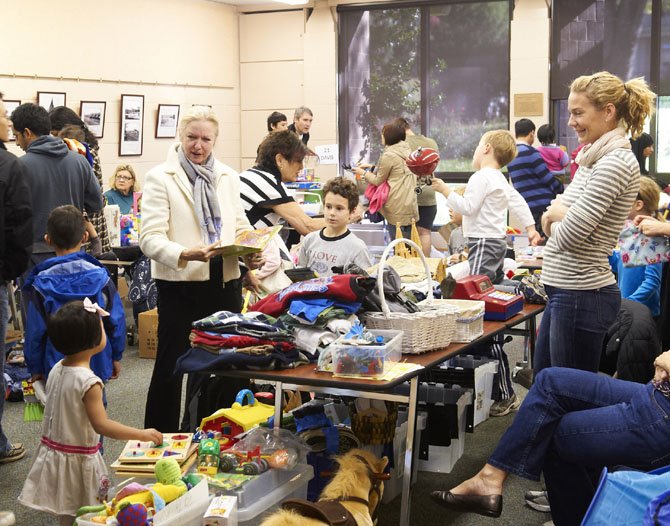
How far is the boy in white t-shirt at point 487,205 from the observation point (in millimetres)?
4953

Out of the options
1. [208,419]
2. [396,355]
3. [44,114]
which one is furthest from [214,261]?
[44,114]

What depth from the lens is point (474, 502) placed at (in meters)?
2.89

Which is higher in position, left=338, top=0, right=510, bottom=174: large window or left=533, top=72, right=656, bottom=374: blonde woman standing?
left=338, top=0, right=510, bottom=174: large window

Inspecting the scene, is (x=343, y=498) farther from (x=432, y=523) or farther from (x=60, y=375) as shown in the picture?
(x=60, y=375)

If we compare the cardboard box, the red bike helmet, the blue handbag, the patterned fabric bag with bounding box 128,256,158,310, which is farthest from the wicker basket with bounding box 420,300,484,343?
the patterned fabric bag with bounding box 128,256,158,310

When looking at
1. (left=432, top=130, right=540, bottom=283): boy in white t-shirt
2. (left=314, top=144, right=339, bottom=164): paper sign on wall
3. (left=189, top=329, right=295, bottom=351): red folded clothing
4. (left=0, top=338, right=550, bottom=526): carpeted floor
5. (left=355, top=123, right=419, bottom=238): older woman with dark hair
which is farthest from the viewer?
(left=314, top=144, right=339, bottom=164): paper sign on wall

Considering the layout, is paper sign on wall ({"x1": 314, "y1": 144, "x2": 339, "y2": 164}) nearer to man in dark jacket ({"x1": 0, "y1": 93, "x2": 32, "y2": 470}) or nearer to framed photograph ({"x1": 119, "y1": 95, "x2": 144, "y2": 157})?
framed photograph ({"x1": 119, "y1": 95, "x2": 144, "y2": 157})

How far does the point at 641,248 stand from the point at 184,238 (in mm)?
2218

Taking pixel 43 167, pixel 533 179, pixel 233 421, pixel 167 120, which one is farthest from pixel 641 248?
pixel 167 120

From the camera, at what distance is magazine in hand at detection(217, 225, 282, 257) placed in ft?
11.5

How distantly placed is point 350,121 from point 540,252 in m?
6.24

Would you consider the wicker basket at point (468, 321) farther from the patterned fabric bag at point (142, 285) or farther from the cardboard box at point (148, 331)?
the patterned fabric bag at point (142, 285)

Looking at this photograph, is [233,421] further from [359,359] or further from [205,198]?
[205,198]

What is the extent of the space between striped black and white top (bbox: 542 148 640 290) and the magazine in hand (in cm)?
106
